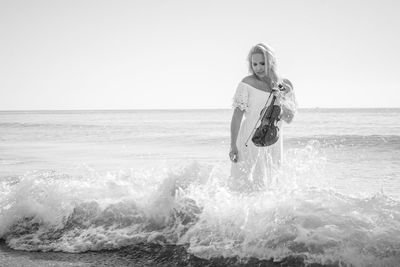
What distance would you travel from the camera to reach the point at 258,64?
3.67 metres

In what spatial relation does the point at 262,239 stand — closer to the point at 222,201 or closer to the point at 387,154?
the point at 222,201

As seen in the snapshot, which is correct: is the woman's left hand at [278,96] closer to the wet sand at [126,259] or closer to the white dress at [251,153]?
the white dress at [251,153]

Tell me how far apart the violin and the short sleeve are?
30cm

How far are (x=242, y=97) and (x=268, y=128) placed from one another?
47 centimetres

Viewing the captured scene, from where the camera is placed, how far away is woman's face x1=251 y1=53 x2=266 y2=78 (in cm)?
365

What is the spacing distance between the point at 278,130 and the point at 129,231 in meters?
1.95

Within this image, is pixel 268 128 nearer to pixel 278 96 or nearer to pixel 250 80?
pixel 278 96

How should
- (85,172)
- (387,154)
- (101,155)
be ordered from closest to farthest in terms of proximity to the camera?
1. (85,172)
2. (387,154)
3. (101,155)

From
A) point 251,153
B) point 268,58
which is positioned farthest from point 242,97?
point 251,153

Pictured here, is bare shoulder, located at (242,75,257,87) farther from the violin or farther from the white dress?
the violin

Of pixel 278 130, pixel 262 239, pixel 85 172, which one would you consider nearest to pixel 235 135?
pixel 278 130

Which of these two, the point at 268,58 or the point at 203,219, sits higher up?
the point at 268,58

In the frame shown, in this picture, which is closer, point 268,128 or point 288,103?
point 268,128

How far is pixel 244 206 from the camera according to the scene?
369 cm
